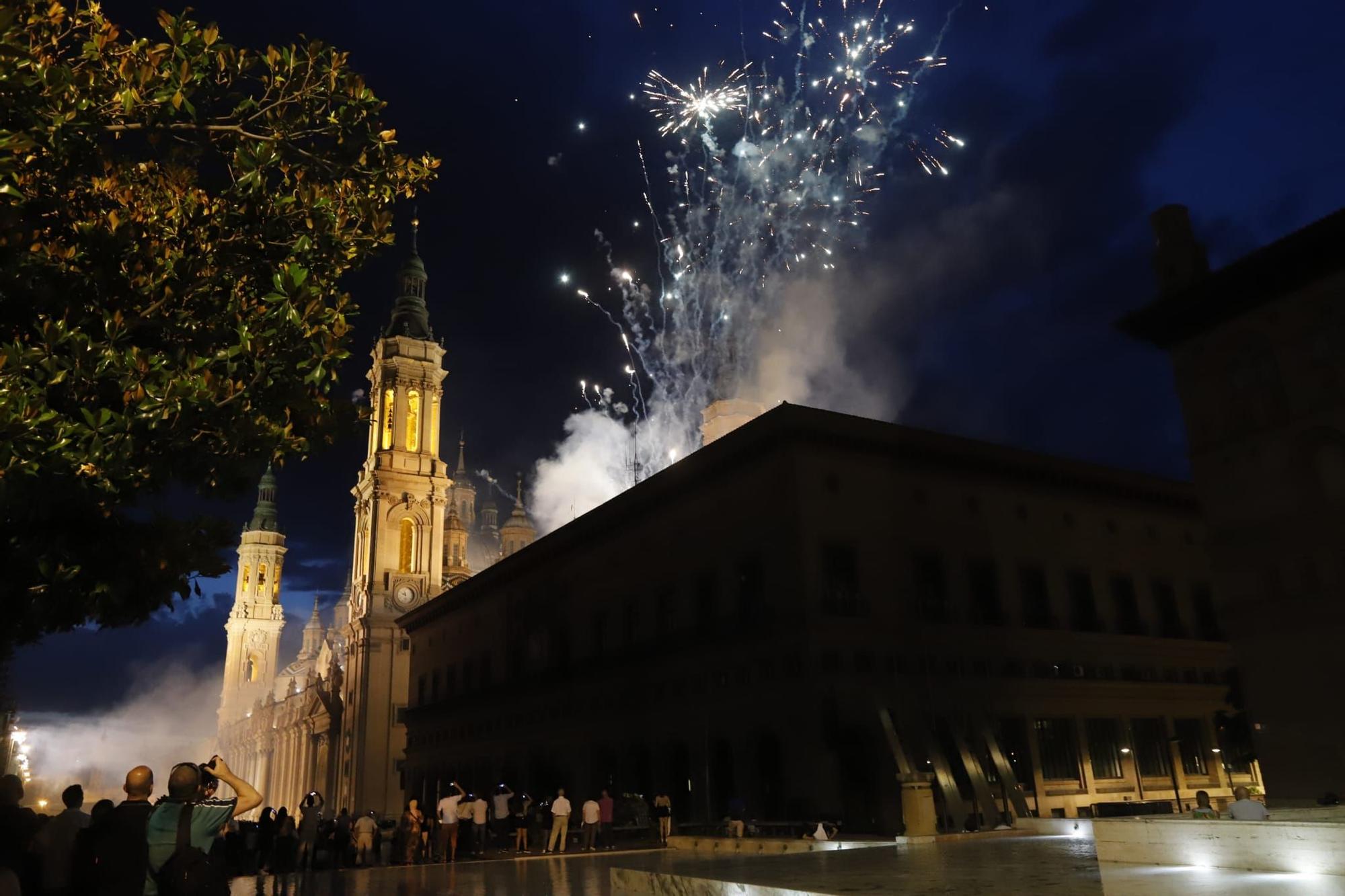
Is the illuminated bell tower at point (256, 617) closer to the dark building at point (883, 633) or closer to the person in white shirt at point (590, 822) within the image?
the dark building at point (883, 633)

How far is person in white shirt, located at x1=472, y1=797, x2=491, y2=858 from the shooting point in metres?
22.6

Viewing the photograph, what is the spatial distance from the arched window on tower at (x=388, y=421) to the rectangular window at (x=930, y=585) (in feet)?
144

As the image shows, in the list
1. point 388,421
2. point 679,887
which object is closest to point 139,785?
point 679,887

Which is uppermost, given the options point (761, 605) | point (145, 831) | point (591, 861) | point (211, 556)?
point (761, 605)

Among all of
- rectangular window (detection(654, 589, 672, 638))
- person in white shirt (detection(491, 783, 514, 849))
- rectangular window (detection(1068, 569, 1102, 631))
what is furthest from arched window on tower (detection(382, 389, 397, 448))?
rectangular window (detection(1068, 569, 1102, 631))

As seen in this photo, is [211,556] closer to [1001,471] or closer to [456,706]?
[1001,471]

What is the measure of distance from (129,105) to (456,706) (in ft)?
130

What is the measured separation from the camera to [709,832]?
72.0 feet

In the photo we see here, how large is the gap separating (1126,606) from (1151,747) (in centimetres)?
413

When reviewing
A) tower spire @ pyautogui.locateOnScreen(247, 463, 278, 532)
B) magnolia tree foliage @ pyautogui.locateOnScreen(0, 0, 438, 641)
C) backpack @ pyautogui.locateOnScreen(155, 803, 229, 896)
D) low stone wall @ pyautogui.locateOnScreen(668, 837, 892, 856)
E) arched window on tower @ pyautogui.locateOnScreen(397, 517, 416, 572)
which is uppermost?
tower spire @ pyautogui.locateOnScreen(247, 463, 278, 532)

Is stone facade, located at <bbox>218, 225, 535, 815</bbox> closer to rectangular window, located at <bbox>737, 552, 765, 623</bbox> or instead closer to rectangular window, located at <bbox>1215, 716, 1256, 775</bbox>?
rectangular window, located at <bbox>737, 552, 765, 623</bbox>

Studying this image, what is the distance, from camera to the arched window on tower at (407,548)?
200 feet

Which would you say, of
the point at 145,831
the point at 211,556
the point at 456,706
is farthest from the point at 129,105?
the point at 456,706

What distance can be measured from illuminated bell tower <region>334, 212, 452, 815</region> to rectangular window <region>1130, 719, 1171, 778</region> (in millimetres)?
38315
